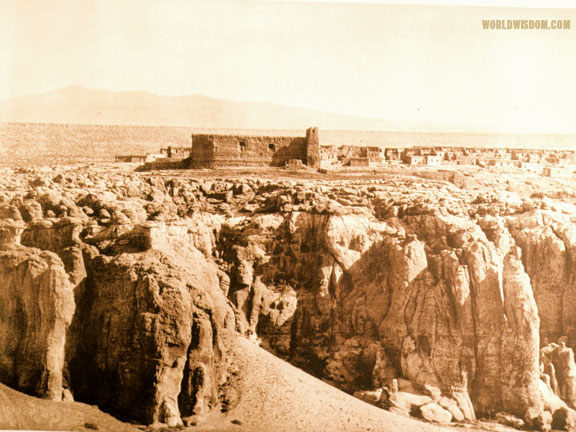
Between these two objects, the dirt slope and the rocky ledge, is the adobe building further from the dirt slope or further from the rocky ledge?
the dirt slope

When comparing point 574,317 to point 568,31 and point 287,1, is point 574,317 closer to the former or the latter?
point 568,31

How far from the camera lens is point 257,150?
14.6 metres

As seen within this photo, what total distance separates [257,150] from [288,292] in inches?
124

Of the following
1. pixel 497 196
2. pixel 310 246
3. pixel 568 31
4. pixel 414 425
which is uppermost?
pixel 568 31

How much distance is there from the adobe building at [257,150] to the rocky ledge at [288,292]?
781mm

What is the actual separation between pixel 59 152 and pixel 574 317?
1087 cm

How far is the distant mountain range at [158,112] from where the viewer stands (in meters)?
14.5

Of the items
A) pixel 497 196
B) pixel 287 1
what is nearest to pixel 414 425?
pixel 497 196

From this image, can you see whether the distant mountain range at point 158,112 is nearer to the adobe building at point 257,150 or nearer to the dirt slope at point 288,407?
the adobe building at point 257,150

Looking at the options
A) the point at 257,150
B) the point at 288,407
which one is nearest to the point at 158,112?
the point at 257,150

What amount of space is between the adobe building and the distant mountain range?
23.9 inches

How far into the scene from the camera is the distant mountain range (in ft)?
47.6

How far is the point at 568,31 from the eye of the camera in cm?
1315

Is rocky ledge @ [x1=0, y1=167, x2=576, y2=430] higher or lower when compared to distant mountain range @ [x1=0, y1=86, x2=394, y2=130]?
lower
